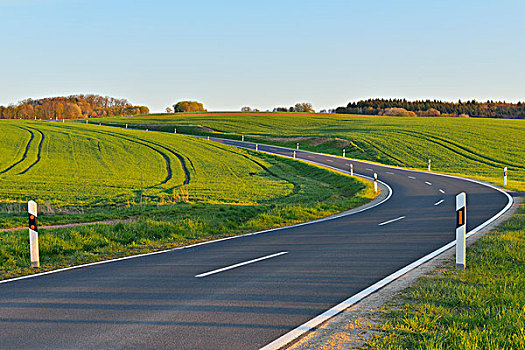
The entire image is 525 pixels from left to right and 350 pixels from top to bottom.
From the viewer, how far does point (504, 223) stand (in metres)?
12.4

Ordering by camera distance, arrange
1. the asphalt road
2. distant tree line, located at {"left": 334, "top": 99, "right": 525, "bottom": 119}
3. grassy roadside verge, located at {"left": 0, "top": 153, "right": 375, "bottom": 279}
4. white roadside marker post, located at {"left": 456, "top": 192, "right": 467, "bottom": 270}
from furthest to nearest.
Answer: distant tree line, located at {"left": 334, "top": 99, "right": 525, "bottom": 119} < grassy roadside verge, located at {"left": 0, "top": 153, "right": 375, "bottom": 279} < white roadside marker post, located at {"left": 456, "top": 192, "right": 467, "bottom": 270} < the asphalt road

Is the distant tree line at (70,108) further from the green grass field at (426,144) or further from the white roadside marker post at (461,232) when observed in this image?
the white roadside marker post at (461,232)

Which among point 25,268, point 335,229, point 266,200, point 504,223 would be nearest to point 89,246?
point 25,268

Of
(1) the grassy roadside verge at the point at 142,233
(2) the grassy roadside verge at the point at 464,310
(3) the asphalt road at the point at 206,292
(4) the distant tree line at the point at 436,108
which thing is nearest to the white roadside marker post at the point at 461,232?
(2) the grassy roadside verge at the point at 464,310

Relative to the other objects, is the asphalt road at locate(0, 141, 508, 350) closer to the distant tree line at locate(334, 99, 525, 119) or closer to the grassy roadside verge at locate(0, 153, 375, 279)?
the grassy roadside verge at locate(0, 153, 375, 279)

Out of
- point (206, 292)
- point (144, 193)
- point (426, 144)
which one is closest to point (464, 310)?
point (206, 292)

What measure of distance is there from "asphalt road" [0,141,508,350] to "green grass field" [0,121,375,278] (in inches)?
59.3

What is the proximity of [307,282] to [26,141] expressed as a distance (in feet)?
165

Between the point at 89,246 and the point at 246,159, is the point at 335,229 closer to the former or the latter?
the point at 89,246

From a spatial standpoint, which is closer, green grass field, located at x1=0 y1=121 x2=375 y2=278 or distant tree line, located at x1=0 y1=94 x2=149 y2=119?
green grass field, located at x1=0 y1=121 x2=375 y2=278

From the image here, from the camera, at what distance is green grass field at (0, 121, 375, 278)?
1005 centimetres

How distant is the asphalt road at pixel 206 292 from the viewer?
15.5 feet

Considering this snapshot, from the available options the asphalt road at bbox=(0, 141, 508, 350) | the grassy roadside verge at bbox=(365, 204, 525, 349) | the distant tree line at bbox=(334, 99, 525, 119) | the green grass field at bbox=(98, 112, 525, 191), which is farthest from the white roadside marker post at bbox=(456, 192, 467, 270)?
the distant tree line at bbox=(334, 99, 525, 119)

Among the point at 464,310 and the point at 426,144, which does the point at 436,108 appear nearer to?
the point at 426,144
